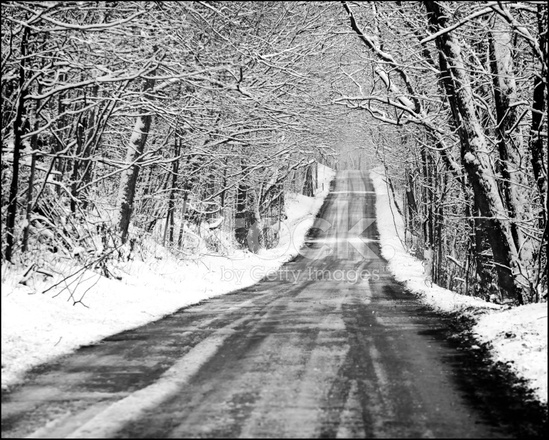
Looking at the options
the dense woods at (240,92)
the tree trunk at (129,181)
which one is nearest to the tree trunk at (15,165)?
the dense woods at (240,92)

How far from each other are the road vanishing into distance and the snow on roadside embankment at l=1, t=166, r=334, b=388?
1.03 feet

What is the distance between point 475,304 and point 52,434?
31.8ft

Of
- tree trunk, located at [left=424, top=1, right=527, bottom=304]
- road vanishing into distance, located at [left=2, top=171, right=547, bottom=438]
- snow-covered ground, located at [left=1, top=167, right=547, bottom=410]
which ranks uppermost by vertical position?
tree trunk, located at [left=424, top=1, right=527, bottom=304]

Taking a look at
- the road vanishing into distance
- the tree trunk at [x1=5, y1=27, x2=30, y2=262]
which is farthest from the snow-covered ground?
the tree trunk at [x1=5, y1=27, x2=30, y2=262]

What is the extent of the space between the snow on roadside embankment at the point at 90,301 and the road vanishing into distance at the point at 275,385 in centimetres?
31

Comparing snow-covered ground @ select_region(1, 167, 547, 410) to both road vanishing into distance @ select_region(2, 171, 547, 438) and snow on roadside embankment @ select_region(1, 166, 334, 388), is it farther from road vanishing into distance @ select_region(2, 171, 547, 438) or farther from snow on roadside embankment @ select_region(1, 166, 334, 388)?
road vanishing into distance @ select_region(2, 171, 547, 438)

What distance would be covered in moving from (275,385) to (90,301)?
6.23 m

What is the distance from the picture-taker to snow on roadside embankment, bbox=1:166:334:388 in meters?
8.01

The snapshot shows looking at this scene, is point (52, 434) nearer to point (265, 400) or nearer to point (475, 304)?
point (265, 400)

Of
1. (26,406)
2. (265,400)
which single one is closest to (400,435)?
(265,400)

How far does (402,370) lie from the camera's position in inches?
287

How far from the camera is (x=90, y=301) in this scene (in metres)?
11.8

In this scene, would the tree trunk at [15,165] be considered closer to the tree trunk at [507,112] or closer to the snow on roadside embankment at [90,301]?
the snow on roadside embankment at [90,301]

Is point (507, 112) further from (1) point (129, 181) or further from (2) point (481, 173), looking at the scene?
(1) point (129, 181)
